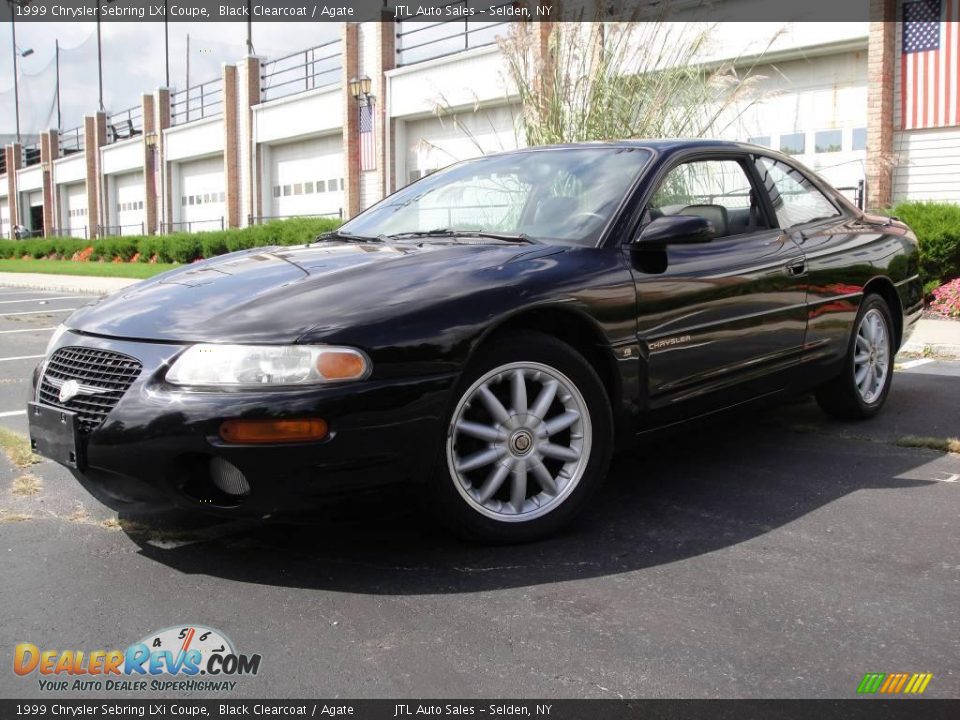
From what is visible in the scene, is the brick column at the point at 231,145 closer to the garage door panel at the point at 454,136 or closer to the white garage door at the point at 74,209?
the garage door panel at the point at 454,136

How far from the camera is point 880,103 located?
15.0 metres

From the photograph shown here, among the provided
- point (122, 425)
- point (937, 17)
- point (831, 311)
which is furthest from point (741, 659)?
point (937, 17)

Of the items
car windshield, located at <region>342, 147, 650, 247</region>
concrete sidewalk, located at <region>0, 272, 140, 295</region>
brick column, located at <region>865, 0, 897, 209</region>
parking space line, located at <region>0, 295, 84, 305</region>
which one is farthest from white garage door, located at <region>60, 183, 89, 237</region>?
car windshield, located at <region>342, 147, 650, 247</region>

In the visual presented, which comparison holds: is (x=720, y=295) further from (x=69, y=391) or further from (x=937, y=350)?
(x=937, y=350)

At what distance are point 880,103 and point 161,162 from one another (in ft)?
102

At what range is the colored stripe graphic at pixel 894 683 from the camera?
233 cm

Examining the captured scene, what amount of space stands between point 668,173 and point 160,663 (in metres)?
2.74

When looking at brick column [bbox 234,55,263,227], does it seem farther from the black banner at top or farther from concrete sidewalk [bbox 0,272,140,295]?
concrete sidewalk [bbox 0,272,140,295]

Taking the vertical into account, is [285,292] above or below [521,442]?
above

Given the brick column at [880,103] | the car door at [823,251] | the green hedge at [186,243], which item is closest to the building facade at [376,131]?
the brick column at [880,103]

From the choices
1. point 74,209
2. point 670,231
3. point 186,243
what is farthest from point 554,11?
point 74,209

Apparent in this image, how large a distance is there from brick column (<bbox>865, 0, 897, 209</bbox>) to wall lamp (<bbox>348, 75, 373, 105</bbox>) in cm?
1467

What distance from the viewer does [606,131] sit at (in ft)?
32.5

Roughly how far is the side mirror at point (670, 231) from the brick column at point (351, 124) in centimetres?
2390
